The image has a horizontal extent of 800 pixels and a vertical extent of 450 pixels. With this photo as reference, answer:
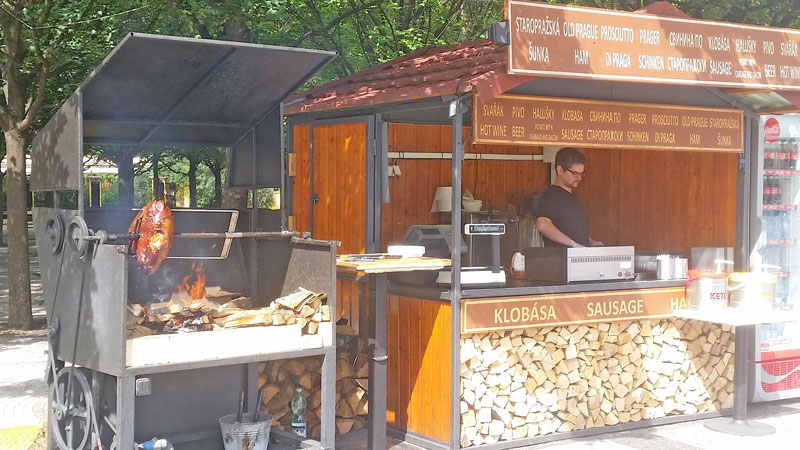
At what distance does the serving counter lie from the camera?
22.2ft

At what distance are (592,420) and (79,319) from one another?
13.1 feet

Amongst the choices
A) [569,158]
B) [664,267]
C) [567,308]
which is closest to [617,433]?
[567,308]

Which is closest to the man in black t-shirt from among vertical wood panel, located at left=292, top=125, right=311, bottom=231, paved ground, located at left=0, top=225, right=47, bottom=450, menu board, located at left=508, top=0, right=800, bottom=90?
menu board, located at left=508, top=0, right=800, bottom=90

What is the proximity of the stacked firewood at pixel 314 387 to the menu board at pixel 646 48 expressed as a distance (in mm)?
2681

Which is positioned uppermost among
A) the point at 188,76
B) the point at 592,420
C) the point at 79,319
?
the point at 188,76

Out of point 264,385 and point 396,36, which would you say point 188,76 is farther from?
point 396,36

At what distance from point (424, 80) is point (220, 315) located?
2.44m

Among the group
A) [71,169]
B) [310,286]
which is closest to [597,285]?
[310,286]

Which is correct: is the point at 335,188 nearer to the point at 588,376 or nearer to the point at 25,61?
the point at 588,376

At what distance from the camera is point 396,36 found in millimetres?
15352

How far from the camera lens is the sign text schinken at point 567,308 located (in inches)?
263

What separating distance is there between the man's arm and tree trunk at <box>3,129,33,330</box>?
7.11m

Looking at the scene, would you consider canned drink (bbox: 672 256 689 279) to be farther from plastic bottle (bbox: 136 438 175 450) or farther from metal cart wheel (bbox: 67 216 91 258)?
metal cart wheel (bbox: 67 216 91 258)

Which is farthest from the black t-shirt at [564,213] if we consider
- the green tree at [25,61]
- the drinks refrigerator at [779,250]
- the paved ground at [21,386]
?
the green tree at [25,61]
